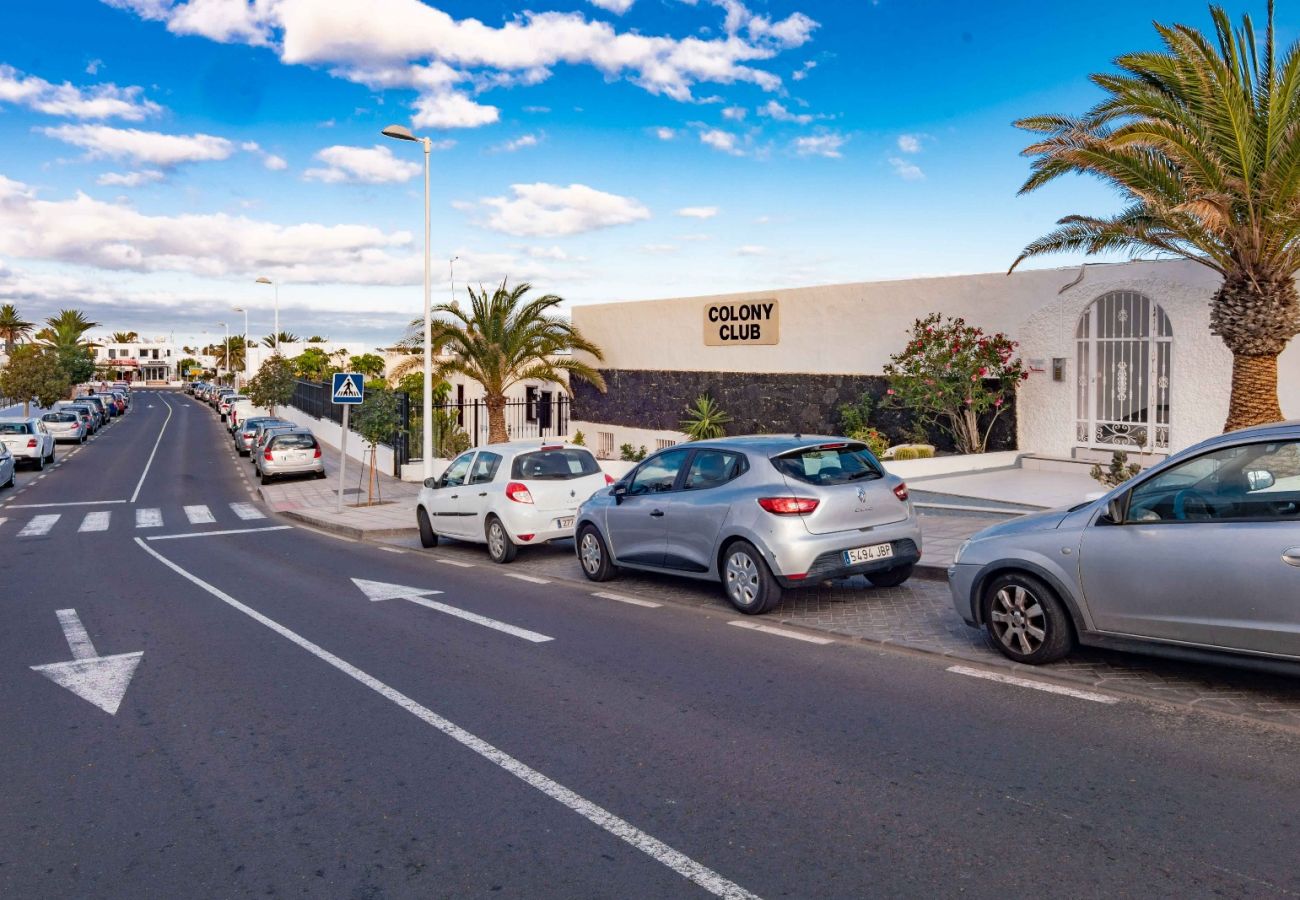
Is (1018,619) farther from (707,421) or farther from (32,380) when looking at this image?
(32,380)

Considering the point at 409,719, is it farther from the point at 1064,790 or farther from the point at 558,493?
the point at 558,493

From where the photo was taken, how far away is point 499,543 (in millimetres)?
13477

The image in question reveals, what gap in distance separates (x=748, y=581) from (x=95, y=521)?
17.3m

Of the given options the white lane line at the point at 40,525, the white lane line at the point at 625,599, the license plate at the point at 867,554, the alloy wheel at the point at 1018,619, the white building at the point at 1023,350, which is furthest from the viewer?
the white lane line at the point at 40,525

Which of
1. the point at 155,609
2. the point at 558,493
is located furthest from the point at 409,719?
the point at 558,493

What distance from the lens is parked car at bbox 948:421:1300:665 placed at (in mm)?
5656

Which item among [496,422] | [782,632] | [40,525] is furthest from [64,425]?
[782,632]

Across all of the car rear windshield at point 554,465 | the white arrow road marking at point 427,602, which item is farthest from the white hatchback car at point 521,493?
the white arrow road marking at point 427,602

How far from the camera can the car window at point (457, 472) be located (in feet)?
48.6

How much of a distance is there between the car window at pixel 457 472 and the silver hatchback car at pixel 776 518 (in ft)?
17.5

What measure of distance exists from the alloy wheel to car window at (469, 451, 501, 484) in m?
8.19

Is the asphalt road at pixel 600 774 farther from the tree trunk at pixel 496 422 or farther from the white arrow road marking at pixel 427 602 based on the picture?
the tree trunk at pixel 496 422

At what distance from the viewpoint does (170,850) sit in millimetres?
4383

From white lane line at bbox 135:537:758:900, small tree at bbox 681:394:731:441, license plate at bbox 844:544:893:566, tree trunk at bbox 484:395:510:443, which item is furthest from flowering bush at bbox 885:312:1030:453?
white lane line at bbox 135:537:758:900
